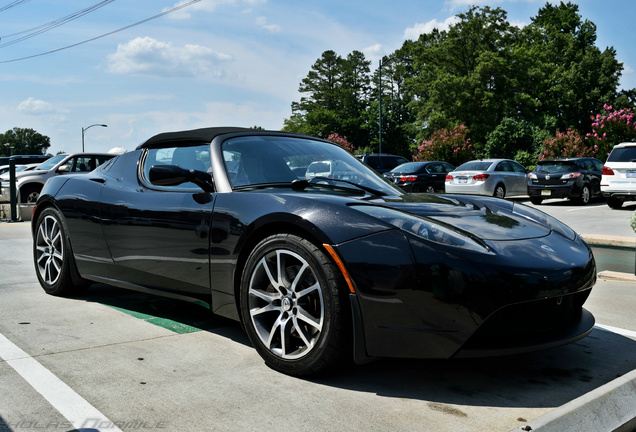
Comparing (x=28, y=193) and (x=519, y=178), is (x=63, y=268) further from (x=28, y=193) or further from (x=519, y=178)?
(x=519, y=178)

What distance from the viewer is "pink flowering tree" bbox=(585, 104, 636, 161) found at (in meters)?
29.2

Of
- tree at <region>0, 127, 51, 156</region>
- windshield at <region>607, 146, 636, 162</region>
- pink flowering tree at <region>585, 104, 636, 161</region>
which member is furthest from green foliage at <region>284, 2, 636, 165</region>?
tree at <region>0, 127, 51, 156</region>

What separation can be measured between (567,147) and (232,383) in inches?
1273

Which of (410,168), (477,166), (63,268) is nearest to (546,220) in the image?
(63,268)

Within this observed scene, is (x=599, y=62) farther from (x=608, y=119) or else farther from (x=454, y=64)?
(x=608, y=119)

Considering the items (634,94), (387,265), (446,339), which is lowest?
(446,339)

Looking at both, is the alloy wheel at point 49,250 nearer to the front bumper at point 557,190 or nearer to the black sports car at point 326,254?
the black sports car at point 326,254

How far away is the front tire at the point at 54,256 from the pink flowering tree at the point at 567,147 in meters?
30.8

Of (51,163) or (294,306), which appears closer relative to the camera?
(294,306)

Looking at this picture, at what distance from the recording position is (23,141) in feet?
437

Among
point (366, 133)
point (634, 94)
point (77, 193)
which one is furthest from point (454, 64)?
point (77, 193)

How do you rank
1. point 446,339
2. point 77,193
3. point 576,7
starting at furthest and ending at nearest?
point 576,7 < point 77,193 < point 446,339

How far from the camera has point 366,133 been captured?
7338cm

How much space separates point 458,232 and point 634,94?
191ft
